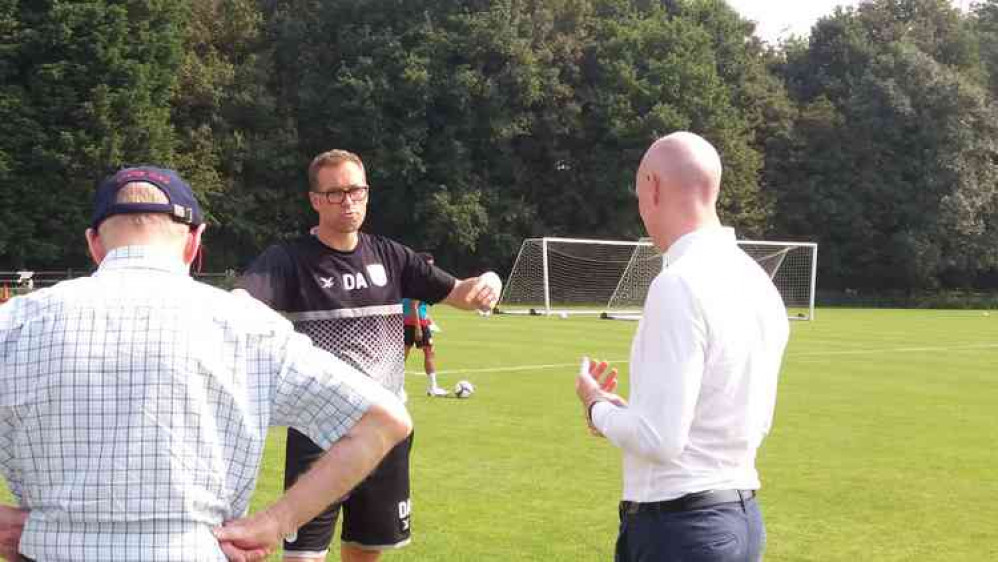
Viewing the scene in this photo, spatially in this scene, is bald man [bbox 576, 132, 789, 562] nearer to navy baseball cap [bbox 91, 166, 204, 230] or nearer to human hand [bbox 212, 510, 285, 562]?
human hand [bbox 212, 510, 285, 562]

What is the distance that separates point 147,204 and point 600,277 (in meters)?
47.4

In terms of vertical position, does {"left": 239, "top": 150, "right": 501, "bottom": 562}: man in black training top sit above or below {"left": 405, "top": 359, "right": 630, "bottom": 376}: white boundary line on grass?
above

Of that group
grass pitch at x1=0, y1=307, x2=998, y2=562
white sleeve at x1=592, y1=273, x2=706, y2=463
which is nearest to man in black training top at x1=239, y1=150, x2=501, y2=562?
grass pitch at x1=0, y1=307, x2=998, y2=562

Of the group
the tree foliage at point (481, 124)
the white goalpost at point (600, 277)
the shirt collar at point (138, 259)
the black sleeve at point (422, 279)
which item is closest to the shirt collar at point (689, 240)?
the shirt collar at point (138, 259)

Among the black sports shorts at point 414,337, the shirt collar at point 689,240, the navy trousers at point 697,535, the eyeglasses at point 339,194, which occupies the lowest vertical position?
the black sports shorts at point 414,337

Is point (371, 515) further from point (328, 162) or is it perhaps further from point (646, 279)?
point (646, 279)

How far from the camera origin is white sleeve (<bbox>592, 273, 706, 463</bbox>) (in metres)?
3.48

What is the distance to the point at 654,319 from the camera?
3.55 meters

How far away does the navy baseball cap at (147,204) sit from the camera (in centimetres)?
272

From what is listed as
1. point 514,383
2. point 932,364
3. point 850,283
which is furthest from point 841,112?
point 514,383

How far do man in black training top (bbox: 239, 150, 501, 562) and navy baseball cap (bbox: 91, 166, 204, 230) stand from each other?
3106mm

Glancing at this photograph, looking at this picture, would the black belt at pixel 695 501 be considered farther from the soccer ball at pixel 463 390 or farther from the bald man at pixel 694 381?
the soccer ball at pixel 463 390

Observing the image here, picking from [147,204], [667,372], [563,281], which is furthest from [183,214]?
[563,281]

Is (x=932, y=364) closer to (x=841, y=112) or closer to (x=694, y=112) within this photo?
(x=694, y=112)
